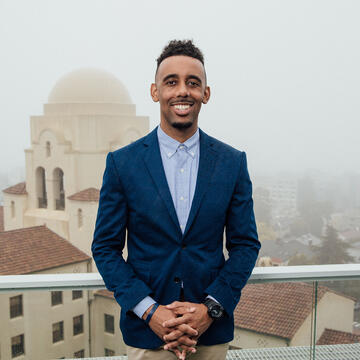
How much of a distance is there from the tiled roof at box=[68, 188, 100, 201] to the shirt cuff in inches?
681

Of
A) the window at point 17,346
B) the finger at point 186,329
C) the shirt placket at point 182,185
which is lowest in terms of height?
the window at point 17,346

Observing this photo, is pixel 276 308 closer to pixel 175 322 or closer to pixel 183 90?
pixel 175 322

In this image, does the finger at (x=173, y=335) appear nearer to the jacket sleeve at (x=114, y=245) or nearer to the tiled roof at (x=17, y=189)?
the jacket sleeve at (x=114, y=245)

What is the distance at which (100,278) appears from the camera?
1.72 m

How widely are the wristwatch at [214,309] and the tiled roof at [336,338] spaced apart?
0.86m

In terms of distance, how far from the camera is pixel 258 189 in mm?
33562

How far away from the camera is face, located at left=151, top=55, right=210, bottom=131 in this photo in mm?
1386

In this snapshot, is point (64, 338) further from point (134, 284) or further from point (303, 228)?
point (303, 228)

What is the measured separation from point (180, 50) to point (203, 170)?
41 cm

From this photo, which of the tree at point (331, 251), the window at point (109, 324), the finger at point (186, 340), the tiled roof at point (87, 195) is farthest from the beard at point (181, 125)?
the tree at point (331, 251)

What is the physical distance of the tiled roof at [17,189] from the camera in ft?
72.4

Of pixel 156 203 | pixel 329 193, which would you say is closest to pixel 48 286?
pixel 156 203

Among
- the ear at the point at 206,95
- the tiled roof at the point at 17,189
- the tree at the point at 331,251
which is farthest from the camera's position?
the tree at the point at 331,251

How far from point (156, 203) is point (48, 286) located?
706mm
